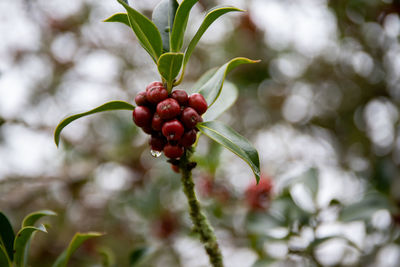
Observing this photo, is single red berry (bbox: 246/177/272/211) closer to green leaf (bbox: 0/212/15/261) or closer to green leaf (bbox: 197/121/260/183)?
green leaf (bbox: 197/121/260/183)

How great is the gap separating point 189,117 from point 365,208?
3.71 feet

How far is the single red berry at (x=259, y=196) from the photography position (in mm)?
1826

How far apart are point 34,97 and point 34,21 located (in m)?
0.79

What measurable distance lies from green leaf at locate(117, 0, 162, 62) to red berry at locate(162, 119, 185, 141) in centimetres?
20

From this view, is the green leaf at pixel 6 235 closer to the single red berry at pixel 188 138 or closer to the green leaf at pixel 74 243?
the green leaf at pixel 74 243

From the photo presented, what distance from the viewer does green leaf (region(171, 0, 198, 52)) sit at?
0.83m

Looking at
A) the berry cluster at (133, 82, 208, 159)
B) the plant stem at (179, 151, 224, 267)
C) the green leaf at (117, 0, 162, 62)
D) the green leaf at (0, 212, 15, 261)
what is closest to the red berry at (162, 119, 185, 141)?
the berry cluster at (133, 82, 208, 159)

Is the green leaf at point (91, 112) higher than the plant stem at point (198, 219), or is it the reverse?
the green leaf at point (91, 112)

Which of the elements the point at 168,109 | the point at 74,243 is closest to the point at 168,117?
the point at 168,109

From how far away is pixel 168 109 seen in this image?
2.76 feet

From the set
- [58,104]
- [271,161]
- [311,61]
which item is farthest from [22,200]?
[311,61]

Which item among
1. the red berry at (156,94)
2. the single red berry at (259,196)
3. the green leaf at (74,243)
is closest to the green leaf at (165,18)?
the red berry at (156,94)

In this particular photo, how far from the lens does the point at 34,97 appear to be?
3.35 meters

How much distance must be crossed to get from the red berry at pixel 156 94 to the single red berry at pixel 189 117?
68mm
